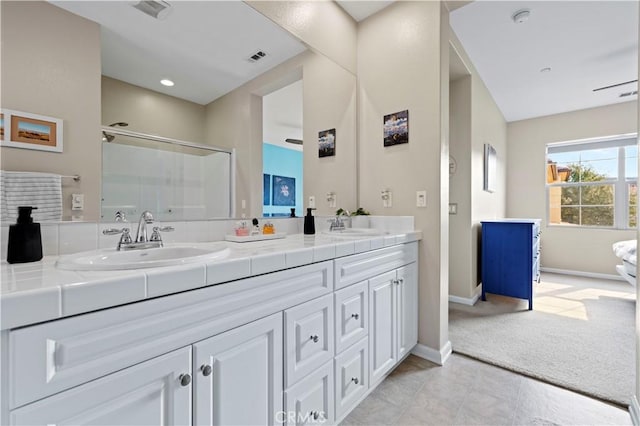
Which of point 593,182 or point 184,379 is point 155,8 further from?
point 593,182

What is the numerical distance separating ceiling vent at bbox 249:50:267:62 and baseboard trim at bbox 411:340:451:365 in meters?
2.28

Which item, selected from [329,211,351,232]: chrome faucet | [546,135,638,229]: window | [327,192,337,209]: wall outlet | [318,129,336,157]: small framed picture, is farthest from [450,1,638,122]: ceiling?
[329,211,351,232]: chrome faucet

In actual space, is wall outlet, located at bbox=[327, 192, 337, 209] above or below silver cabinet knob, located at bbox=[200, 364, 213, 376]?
above

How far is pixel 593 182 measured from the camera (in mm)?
4566

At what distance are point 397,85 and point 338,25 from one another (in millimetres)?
715

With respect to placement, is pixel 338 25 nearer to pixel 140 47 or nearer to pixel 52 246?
pixel 140 47

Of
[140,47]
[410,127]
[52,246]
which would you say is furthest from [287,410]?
[410,127]

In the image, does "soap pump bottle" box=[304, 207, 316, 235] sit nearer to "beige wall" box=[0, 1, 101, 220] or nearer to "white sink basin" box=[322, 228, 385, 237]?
"white sink basin" box=[322, 228, 385, 237]

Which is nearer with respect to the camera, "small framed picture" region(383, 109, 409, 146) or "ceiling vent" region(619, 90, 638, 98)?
"small framed picture" region(383, 109, 409, 146)

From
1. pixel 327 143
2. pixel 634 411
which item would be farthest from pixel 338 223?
pixel 634 411

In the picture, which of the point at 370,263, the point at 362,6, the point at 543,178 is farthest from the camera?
the point at 543,178

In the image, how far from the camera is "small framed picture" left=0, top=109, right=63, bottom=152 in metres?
0.95

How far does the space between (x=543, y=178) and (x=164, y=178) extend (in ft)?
19.1

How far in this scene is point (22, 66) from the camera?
966mm
